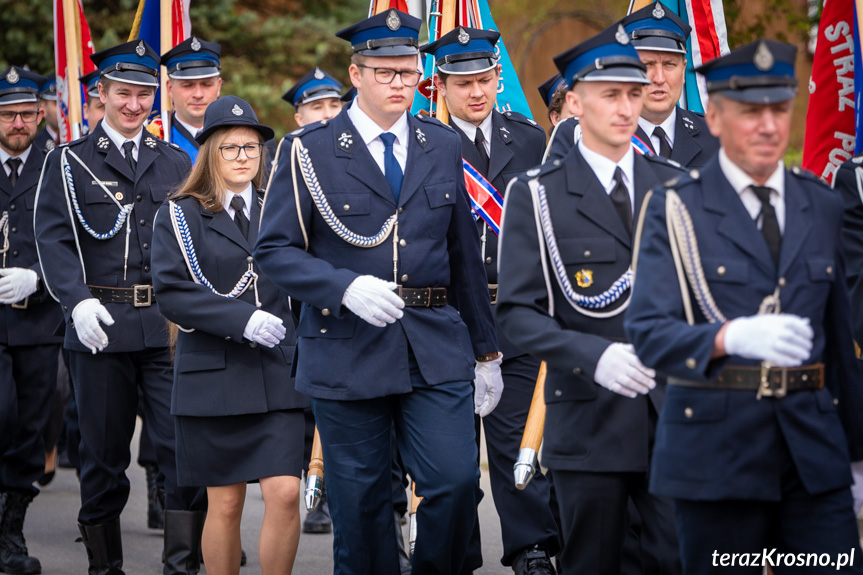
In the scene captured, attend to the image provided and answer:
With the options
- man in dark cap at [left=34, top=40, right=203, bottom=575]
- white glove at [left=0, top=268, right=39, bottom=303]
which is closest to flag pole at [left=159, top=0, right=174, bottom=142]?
white glove at [left=0, top=268, right=39, bottom=303]

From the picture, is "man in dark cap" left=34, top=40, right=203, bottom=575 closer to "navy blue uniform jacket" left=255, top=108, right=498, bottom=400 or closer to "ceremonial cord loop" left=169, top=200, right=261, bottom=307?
"ceremonial cord loop" left=169, top=200, right=261, bottom=307

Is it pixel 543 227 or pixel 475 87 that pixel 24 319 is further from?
pixel 543 227

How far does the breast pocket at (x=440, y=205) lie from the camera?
17.1 ft

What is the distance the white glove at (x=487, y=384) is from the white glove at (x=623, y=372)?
1487 millimetres

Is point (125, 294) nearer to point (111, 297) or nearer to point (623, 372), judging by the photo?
point (111, 297)

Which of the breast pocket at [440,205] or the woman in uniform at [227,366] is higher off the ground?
the breast pocket at [440,205]

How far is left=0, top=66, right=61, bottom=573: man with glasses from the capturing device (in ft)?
24.2

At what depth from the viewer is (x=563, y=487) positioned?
450 centimetres

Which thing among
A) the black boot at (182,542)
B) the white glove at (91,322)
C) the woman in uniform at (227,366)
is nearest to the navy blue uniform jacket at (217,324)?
the woman in uniform at (227,366)

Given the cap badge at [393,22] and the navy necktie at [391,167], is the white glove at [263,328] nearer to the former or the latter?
the navy necktie at [391,167]

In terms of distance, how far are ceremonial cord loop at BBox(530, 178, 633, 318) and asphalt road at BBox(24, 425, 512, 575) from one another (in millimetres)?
2637

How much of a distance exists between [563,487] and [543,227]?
87cm

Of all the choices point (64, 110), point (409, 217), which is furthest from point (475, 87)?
point (64, 110)
